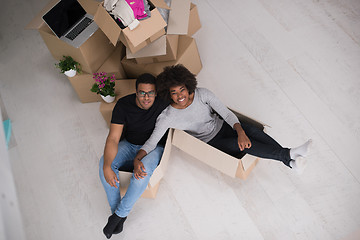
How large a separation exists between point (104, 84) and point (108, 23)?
0.41 meters

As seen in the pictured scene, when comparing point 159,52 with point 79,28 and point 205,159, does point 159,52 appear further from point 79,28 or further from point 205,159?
point 205,159

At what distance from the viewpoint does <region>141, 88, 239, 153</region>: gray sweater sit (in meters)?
1.88

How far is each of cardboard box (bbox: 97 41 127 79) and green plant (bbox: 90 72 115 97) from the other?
5.4 inches

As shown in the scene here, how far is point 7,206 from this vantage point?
0.42 m

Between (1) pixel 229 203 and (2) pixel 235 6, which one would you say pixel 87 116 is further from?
(2) pixel 235 6

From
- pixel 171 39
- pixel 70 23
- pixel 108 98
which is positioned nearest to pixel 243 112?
pixel 171 39

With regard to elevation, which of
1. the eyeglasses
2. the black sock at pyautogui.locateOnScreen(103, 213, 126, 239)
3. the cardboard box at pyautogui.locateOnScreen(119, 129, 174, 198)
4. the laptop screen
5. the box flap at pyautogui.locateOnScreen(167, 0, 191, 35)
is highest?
the laptop screen

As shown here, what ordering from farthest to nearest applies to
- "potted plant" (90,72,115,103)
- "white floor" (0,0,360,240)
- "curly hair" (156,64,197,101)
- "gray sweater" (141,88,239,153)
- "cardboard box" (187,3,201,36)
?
1. "cardboard box" (187,3,201,36)
2. "potted plant" (90,72,115,103)
3. "white floor" (0,0,360,240)
4. "gray sweater" (141,88,239,153)
5. "curly hair" (156,64,197,101)

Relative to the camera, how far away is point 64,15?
210 cm

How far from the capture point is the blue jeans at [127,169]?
1.85 m

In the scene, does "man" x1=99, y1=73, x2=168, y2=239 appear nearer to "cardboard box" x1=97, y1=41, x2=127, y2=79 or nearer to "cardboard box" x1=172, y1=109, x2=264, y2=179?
"cardboard box" x1=172, y1=109, x2=264, y2=179

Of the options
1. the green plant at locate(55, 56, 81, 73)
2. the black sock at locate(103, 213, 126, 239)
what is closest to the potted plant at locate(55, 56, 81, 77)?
the green plant at locate(55, 56, 81, 73)

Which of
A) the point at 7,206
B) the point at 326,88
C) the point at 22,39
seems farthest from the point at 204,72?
the point at 7,206

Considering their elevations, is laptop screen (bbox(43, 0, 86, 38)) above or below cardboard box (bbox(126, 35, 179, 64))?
above
